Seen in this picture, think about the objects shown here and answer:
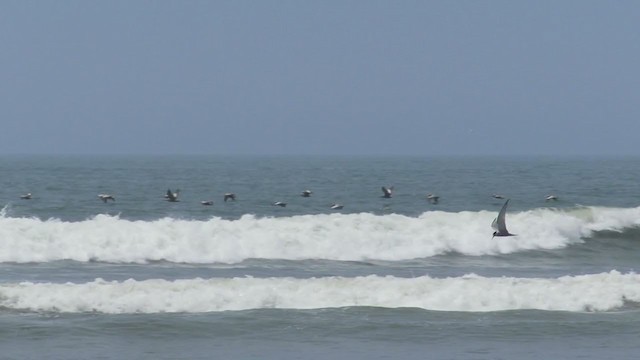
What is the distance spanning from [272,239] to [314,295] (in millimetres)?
11039

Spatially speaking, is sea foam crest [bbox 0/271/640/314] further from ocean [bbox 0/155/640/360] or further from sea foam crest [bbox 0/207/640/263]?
sea foam crest [bbox 0/207/640/263]

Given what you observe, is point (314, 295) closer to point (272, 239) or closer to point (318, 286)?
point (318, 286)

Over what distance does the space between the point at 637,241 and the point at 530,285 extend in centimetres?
1609

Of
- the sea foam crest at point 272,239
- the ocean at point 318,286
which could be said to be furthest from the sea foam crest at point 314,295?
the sea foam crest at point 272,239

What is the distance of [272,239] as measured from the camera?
105 ft

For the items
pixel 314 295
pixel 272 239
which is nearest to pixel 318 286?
pixel 314 295

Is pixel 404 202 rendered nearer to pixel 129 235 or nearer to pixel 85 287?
pixel 129 235

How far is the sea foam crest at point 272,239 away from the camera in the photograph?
30234 mm

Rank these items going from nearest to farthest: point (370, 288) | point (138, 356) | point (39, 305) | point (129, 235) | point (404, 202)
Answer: point (138, 356)
point (39, 305)
point (370, 288)
point (129, 235)
point (404, 202)

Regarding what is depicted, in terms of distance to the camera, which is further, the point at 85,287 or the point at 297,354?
the point at 85,287

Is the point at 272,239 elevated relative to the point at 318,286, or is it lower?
→ lower

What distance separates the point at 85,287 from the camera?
21.0m

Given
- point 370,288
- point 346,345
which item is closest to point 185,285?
point 370,288

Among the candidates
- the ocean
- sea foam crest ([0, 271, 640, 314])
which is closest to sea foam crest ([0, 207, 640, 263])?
the ocean
